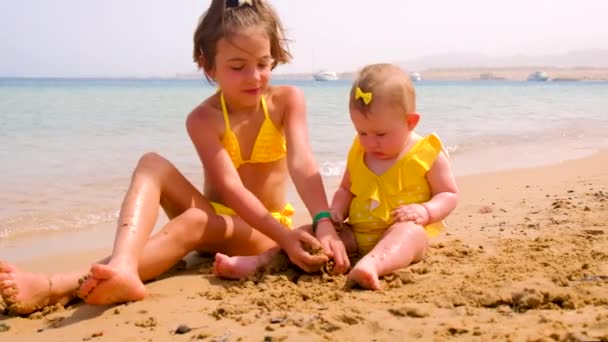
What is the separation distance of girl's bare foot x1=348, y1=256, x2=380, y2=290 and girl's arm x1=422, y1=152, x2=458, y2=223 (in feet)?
1.72

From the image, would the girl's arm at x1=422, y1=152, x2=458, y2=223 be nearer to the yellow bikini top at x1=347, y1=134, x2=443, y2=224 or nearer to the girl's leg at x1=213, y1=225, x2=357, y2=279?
the yellow bikini top at x1=347, y1=134, x2=443, y2=224

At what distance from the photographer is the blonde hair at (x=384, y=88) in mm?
3096

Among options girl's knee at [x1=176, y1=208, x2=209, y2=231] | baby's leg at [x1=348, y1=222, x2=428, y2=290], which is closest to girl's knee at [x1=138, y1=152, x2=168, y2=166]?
girl's knee at [x1=176, y1=208, x2=209, y2=231]

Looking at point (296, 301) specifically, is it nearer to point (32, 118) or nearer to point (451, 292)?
point (451, 292)

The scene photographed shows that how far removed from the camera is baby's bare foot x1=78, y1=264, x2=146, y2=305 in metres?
2.60

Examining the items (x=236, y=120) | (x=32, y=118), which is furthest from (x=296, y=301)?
(x=32, y=118)

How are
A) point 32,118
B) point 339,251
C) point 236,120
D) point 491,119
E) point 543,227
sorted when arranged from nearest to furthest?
point 339,251 < point 236,120 < point 543,227 < point 32,118 < point 491,119

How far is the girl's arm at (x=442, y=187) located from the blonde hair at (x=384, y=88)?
11.9 inches

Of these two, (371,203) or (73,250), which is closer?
(371,203)

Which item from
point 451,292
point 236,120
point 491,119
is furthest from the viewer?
point 491,119

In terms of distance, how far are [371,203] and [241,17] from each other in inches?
45.6

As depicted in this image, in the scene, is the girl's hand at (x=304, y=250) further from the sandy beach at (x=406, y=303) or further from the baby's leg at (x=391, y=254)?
the baby's leg at (x=391, y=254)

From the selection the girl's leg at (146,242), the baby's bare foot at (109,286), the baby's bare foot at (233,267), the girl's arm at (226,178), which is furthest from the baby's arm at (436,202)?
the baby's bare foot at (109,286)

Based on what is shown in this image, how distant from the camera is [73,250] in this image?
13.8 ft
